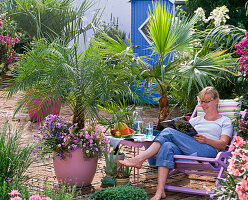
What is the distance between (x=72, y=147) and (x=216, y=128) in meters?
1.63

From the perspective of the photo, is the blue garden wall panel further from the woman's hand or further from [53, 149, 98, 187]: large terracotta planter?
[53, 149, 98, 187]: large terracotta planter

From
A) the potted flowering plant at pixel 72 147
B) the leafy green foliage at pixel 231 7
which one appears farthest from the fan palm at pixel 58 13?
the leafy green foliage at pixel 231 7

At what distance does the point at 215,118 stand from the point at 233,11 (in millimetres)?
5482

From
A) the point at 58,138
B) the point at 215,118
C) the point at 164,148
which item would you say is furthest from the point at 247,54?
the point at 58,138

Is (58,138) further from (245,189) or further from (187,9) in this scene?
(187,9)

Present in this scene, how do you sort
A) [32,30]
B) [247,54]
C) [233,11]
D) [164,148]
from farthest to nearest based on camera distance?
[233,11], [32,30], [247,54], [164,148]

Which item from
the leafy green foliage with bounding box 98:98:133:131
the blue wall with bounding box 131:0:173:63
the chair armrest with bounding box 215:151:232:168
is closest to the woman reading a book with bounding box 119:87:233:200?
the chair armrest with bounding box 215:151:232:168

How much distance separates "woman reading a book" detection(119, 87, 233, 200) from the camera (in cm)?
413

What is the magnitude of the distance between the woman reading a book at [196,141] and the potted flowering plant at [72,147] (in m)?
0.37

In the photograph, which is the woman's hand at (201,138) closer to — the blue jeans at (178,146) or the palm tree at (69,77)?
the blue jeans at (178,146)

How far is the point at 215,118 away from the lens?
15.4 ft

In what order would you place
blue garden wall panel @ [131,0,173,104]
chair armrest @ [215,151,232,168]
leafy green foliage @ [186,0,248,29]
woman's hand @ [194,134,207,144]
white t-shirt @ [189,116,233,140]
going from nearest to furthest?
chair armrest @ [215,151,232,168] → woman's hand @ [194,134,207,144] → white t-shirt @ [189,116,233,140] → leafy green foliage @ [186,0,248,29] → blue garden wall panel @ [131,0,173,104]

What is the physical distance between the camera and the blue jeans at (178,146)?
417cm

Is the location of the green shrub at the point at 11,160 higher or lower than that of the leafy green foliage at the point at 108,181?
higher
